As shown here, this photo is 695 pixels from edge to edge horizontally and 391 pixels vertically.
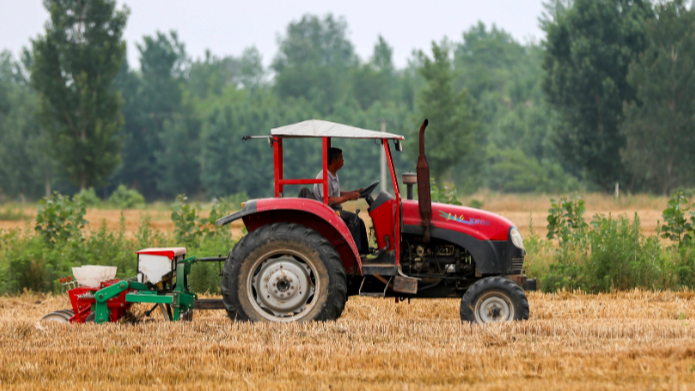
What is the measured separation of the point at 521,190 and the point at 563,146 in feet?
59.7

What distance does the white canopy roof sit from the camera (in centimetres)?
718

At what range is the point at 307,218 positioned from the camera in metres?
7.48

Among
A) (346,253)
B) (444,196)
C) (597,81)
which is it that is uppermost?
(597,81)

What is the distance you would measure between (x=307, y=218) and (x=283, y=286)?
0.73 meters

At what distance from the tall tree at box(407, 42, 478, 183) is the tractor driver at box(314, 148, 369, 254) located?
1302 inches

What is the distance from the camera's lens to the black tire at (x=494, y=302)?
7.26m

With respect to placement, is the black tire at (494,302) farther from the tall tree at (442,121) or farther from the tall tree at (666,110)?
the tall tree at (442,121)

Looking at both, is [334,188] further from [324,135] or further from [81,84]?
[81,84]

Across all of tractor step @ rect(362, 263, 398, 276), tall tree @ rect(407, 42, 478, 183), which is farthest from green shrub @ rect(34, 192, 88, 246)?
tall tree @ rect(407, 42, 478, 183)

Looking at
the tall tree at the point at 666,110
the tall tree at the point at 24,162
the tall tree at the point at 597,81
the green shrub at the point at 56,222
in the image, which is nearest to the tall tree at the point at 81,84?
the tall tree at the point at 24,162

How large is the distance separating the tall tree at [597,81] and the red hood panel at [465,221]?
3442cm

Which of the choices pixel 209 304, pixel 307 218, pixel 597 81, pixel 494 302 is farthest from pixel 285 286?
pixel 597 81

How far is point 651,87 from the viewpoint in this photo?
124 feet

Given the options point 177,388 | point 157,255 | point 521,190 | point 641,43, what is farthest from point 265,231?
point 521,190
